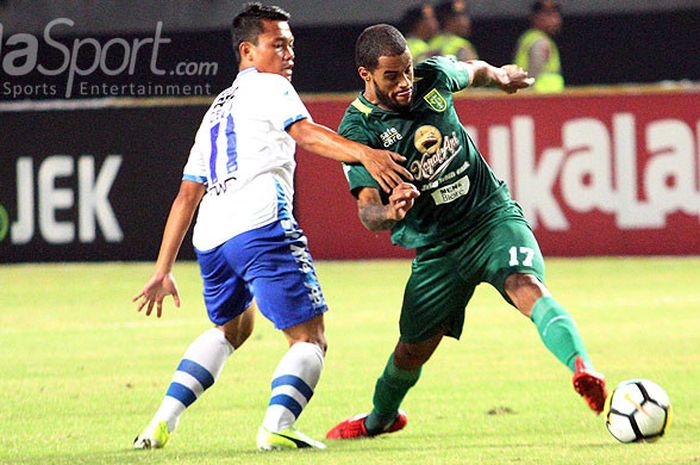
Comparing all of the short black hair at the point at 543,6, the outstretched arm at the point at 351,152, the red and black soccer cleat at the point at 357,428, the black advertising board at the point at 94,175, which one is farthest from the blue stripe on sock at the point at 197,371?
the short black hair at the point at 543,6

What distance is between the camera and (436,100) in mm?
7121

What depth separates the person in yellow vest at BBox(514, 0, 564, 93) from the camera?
2025 centimetres

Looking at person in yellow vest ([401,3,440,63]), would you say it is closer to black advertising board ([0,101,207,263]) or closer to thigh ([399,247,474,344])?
black advertising board ([0,101,207,263])

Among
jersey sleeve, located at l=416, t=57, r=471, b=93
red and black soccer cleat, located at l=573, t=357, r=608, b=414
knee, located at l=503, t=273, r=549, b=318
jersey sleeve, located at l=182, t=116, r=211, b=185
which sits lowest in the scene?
red and black soccer cleat, located at l=573, t=357, r=608, b=414

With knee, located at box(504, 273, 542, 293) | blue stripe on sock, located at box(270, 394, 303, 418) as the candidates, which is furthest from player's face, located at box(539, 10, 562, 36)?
blue stripe on sock, located at box(270, 394, 303, 418)

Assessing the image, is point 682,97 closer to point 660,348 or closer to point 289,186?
point 660,348

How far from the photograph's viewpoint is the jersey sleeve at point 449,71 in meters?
7.23

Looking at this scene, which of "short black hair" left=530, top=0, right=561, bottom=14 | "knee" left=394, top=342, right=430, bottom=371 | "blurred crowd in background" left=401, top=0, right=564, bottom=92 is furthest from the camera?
"short black hair" left=530, top=0, right=561, bottom=14

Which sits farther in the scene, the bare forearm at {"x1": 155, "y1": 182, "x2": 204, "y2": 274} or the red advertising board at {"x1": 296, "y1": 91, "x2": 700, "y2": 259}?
the red advertising board at {"x1": 296, "y1": 91, "x2": 700, "y2": 259}

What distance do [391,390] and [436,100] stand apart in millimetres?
1356

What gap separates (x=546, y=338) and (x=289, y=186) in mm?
1436

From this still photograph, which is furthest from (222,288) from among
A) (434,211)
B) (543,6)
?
(543,6)

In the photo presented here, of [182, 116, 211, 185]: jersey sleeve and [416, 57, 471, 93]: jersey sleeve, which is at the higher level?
[416, 57, 471, 93]: jersey sleeve

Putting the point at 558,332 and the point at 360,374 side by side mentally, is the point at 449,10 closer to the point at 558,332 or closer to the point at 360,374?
the point at 360,374
